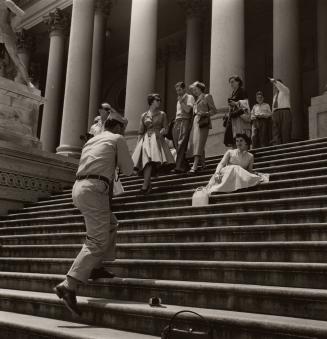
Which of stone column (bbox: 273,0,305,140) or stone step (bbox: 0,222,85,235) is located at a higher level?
stone column (bbox: 273,0,305,140)

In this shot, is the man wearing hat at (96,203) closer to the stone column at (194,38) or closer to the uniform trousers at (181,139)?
the uniform trousers at (181,139)

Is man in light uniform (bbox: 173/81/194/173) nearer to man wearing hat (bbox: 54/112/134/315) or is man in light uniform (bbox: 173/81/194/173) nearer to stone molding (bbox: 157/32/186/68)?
man wearing hat (bbox: 54/112/134/315)

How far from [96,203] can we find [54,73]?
19290 millimetres

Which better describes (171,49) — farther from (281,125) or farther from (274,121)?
(281,125)

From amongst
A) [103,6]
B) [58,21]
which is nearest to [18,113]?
[103,6]

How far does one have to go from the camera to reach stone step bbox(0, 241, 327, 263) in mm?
4418

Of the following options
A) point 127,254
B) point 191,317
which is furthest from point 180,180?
point 191,317

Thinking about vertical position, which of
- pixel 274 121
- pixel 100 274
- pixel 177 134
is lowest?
pixel 100 274

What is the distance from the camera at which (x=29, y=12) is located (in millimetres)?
24922

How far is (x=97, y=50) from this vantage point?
71.9ft

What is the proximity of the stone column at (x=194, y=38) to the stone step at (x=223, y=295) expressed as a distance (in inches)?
703

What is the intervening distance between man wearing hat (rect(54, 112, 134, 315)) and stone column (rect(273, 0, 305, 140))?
10958mm

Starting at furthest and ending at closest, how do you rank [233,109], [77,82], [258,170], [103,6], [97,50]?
1. [103,6]
2. [97,50]
3. [77,82]
4. [233,109]
5. [258,170]

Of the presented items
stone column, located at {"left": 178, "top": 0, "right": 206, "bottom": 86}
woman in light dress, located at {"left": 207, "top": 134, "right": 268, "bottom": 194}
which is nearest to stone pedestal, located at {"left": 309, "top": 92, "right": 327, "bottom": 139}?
woman in light dress, located at {"left": 207, "top": 134, "right": 268, "bottom": 194}
